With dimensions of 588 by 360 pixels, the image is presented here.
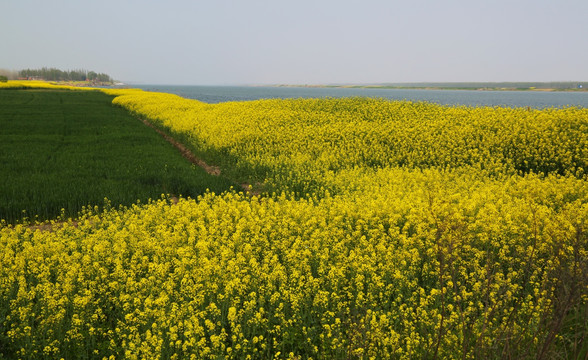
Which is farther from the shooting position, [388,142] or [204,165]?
[388,142]

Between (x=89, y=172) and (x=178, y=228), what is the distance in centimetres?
729

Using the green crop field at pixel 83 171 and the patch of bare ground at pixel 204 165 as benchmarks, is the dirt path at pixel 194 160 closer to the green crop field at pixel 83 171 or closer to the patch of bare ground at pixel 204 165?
the patch of bare ground at pixel 204 165

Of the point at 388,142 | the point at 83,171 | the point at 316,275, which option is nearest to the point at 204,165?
the point at 83,171

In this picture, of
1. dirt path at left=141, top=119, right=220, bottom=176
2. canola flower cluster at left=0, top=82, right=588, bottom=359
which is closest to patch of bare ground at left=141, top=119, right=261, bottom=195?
dirt path at left=141, top=119, right=220, bottom=176

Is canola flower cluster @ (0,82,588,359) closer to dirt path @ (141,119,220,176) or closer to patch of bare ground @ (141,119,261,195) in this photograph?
patch of bare ground @ (141,119,261,195)

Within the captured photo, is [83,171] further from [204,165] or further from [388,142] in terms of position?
[388,142]

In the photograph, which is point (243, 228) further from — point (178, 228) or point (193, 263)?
point (193, 263)

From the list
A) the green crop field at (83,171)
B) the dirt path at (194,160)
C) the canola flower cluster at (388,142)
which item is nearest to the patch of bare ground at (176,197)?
the dirt path at (194,160)

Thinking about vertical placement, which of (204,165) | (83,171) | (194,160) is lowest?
(204,165)

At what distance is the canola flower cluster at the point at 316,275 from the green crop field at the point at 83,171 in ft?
4.65

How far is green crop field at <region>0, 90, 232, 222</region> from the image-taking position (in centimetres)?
1055

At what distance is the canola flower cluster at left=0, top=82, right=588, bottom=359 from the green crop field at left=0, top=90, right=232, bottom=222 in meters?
1.42

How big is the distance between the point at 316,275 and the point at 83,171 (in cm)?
1028

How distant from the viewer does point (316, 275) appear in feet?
21.0
